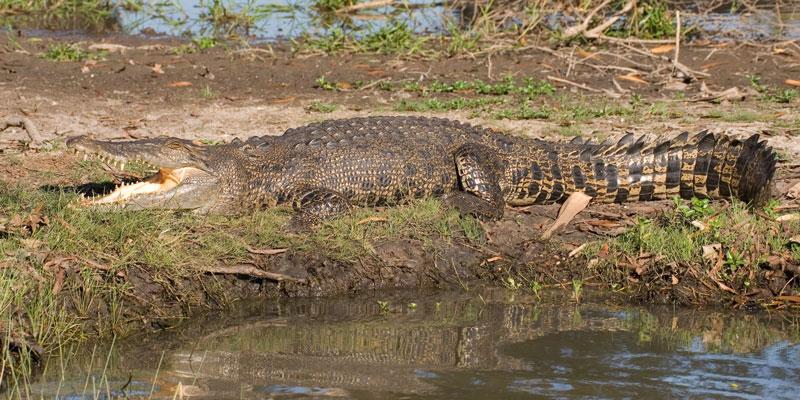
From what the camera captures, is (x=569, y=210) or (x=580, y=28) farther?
(x=580, y=28)

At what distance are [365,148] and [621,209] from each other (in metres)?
1.84

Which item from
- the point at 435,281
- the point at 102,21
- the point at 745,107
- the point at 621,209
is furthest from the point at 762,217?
the point at 102,21

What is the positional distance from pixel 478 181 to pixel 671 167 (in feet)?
4.49

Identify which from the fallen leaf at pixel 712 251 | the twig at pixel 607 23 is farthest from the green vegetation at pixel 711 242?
the twig at pixel 607 23

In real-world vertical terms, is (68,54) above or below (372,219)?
above

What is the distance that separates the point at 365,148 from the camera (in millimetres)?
7445

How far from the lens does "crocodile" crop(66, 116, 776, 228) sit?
709 centimetres

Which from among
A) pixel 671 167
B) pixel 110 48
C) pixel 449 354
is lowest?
pixel 449 354

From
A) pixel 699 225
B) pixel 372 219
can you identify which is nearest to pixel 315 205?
pixel 372 219

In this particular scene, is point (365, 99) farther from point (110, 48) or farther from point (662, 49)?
point (110, 48)

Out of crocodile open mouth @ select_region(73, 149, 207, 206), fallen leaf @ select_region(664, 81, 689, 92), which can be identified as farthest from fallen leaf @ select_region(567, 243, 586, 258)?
fallen leaf @ select_region(664, 81, 689, 92)

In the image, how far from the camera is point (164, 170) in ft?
23.5

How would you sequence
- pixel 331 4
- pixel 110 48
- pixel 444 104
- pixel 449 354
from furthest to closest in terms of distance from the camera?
pixel 331 4 → pixel 110 48 → pixel 444 104 → pixel 449 354

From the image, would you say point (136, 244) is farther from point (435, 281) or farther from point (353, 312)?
point (435, 281)
